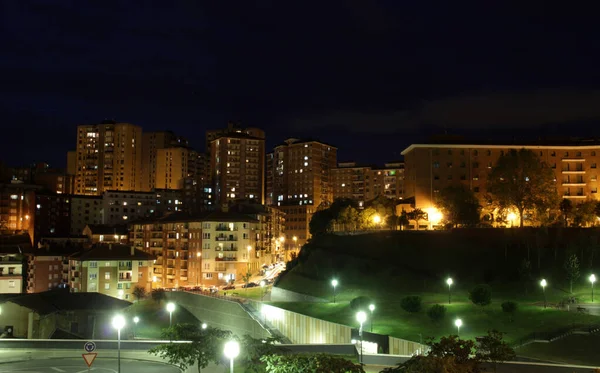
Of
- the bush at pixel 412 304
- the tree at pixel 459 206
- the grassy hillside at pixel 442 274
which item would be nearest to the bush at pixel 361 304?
the grassy hillside at pixel 442 274

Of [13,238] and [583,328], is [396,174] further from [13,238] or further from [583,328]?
[583,328]

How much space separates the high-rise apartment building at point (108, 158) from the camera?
192 m

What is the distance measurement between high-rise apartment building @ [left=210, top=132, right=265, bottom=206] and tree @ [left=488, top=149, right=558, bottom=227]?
341 ft

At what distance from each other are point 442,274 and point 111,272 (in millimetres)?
51654

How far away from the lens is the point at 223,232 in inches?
4006

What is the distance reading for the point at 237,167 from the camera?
587ft

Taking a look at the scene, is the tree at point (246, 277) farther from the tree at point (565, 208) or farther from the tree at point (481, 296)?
the tree at point (565, 208)

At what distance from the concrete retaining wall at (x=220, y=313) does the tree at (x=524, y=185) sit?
41367mm

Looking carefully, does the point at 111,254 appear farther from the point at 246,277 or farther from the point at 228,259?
the point at 246,277

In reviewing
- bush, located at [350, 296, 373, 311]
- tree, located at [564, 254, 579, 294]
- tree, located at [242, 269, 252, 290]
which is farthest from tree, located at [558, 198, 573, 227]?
bush, located at [350, 296, 373, 311]

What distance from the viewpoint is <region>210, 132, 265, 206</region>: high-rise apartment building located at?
17812cm

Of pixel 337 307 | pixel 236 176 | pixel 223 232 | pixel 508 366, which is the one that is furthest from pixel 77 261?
pixel 236 176

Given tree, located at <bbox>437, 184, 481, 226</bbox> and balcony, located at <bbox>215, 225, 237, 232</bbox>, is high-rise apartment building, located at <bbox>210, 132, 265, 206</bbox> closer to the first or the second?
balcony, located at <bbox>215, 225, 237, 232</bbox>

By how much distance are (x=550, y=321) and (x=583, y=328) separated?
12.8 feet
